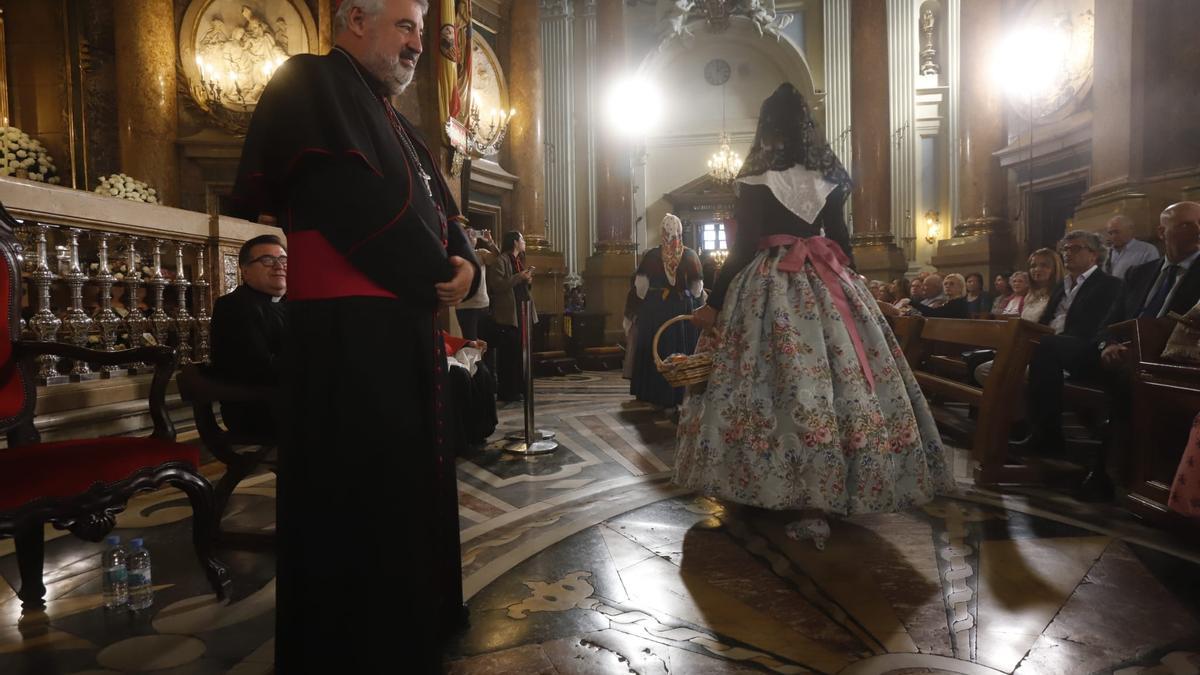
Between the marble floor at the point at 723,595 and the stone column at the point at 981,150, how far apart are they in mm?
7907

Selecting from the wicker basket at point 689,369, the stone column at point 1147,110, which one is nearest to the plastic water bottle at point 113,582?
the wicker basket at point 689,369

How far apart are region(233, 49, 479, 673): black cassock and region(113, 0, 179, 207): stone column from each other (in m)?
7.67

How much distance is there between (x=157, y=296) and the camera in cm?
369

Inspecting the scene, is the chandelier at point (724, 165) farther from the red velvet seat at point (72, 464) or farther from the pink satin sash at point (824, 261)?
the red velvet seat at point (72, 464)

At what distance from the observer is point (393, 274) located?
1.42 meters

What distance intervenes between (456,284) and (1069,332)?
4313mm

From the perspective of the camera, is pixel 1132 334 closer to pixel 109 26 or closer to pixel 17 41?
pixel 109 26

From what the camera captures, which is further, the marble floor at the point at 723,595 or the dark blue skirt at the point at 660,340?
the dark blue skirt at the point at 660,340

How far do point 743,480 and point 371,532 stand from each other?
1531 millimetres

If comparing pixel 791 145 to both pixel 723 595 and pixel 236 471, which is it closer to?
pixel 723 595

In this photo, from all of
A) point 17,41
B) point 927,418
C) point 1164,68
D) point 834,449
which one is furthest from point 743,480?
point 17,41

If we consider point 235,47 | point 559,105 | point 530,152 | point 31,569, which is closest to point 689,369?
point 31,569

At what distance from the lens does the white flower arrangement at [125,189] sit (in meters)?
6.59

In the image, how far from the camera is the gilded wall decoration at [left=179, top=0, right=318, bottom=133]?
781 cm
